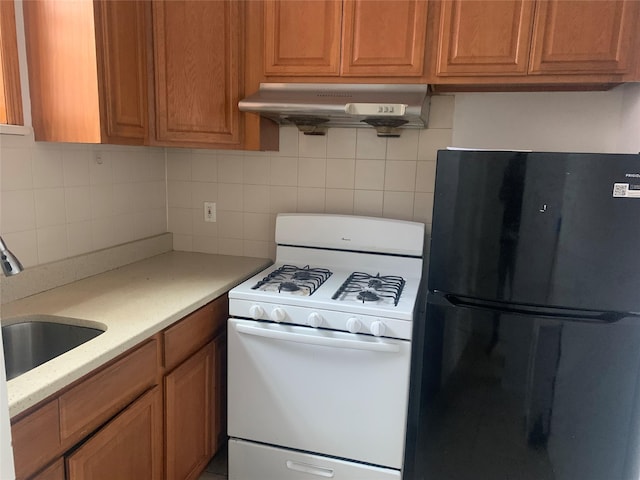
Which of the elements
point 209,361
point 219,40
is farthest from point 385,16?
point 209,361

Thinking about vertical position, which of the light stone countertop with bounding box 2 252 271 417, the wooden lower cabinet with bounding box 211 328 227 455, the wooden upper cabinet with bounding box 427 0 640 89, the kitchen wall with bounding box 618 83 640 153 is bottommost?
the wooden lower cabinet with bounding box 211 328 227 455

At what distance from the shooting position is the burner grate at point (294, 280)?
1.89m

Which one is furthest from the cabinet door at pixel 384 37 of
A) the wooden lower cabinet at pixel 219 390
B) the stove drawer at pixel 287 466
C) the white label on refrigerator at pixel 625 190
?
the stove drawer at pixel 287 466

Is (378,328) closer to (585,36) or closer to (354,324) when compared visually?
(354,324)

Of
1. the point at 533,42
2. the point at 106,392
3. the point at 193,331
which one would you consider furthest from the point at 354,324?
the point at 533,42

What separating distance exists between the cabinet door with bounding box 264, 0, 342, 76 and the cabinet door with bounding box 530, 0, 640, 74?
28.7 inches

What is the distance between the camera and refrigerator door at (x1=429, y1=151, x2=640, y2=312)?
1.55m

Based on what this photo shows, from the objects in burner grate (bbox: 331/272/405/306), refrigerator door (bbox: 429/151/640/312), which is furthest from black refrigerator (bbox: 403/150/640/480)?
burner grate (bbox: 331/272/405/306)

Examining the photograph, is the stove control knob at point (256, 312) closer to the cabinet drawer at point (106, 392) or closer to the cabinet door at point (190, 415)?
the cabinet door at point (190, 415)

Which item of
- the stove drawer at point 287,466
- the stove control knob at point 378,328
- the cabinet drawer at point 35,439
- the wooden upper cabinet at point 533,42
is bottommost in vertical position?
the stove drawer at point 287,466

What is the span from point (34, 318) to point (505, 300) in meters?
1.56

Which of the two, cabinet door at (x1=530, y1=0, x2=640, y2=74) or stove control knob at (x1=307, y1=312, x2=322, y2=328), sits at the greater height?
cabinet door at (x1=530, y1=0, x2=640, y2=74)

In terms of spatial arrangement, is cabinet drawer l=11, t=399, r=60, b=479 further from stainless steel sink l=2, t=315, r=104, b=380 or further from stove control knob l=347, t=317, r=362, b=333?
stove control knob l=347, t=317, r=362, b=333

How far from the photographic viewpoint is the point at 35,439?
3.67ft
